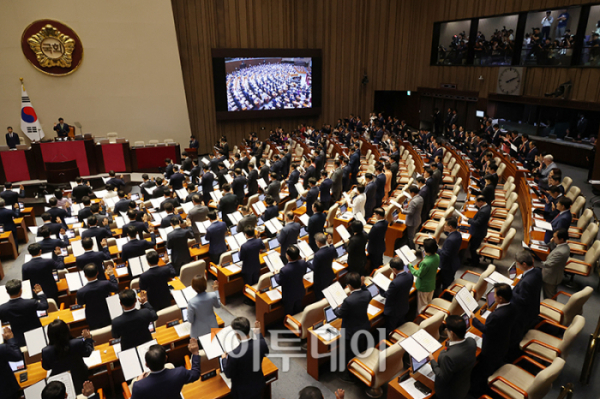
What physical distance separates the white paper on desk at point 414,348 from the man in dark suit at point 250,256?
2.99 meters

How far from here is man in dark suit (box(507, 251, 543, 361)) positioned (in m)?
4.67

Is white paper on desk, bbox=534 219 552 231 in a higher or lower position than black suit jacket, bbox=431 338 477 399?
higher

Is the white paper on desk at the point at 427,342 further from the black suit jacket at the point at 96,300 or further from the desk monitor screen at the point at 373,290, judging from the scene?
the black suit jacket at the point at 96,300

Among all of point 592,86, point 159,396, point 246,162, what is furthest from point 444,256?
point 592,86

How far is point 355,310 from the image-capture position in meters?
4.62

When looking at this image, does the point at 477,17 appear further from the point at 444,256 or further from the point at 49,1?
the point at 49,1

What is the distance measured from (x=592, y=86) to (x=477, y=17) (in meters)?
6.21

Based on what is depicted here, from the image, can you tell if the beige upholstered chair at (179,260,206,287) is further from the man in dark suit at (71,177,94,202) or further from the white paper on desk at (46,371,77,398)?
the man in dark suit at (71,177,94,202)

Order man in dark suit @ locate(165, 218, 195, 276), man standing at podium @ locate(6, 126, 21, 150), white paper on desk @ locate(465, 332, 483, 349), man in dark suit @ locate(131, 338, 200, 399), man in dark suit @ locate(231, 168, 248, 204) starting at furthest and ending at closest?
man standing at podium @ locate(6, 126, 21, 150), man in dark suit @ locate(231, 168, 248, 204), man in dark suit @ locate(165, 218, 195, 276), white paper on desk @ locate(465, 332, 483, 349), man in dark suit @ locate(131, 338, 200, 399)

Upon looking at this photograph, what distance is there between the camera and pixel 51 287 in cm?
597

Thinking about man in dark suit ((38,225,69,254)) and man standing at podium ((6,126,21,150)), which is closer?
man in dark suit ((38,225,69,254))

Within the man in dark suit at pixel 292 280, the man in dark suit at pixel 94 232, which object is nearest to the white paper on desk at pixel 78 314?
the man in dark suit at pixel 94 232

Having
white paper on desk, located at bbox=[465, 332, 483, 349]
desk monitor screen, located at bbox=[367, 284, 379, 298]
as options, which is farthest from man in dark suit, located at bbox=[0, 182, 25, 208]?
white paper on desk, located at bbox=[465, 332, 483, 349]

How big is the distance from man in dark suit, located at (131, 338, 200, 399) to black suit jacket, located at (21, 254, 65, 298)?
3254mm
